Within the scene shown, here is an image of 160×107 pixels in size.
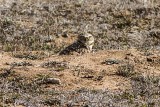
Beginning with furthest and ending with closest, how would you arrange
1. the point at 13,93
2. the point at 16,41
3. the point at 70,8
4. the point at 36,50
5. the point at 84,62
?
the point at 70,8 < the point at 16,41 < the point at 36,50 < the point at 84,62 < the point at 13,93

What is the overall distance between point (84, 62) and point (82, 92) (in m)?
4.06

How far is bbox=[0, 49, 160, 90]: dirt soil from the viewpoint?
56.0ft

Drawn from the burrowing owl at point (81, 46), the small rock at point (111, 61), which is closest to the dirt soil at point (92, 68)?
the small rock at point (111, 61)

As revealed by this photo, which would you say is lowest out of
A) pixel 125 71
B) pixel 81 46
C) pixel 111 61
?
pixel 81 46

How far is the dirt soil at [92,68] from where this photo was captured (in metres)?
17.1

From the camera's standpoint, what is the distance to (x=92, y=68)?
18922mm

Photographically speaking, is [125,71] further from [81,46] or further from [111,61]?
[81,46]

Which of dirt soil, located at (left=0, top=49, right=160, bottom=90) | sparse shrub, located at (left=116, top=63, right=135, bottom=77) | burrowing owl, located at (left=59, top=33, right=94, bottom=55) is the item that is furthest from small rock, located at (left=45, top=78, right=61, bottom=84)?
burrowing owl, located at (left=59, top=33, right=94, bottom=55)

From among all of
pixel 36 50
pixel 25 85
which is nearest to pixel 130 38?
pixel 36 50

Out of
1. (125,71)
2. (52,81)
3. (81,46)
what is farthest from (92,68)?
(81,46)

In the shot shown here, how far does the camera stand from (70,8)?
107ft

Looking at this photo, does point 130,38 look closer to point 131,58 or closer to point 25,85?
point 131,58

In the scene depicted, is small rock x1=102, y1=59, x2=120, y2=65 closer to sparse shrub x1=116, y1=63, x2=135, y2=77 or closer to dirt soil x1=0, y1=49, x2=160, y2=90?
dirt soil x1=0, y1=49, x2=160, y2=90

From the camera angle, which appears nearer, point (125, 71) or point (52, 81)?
point (52, 81)
